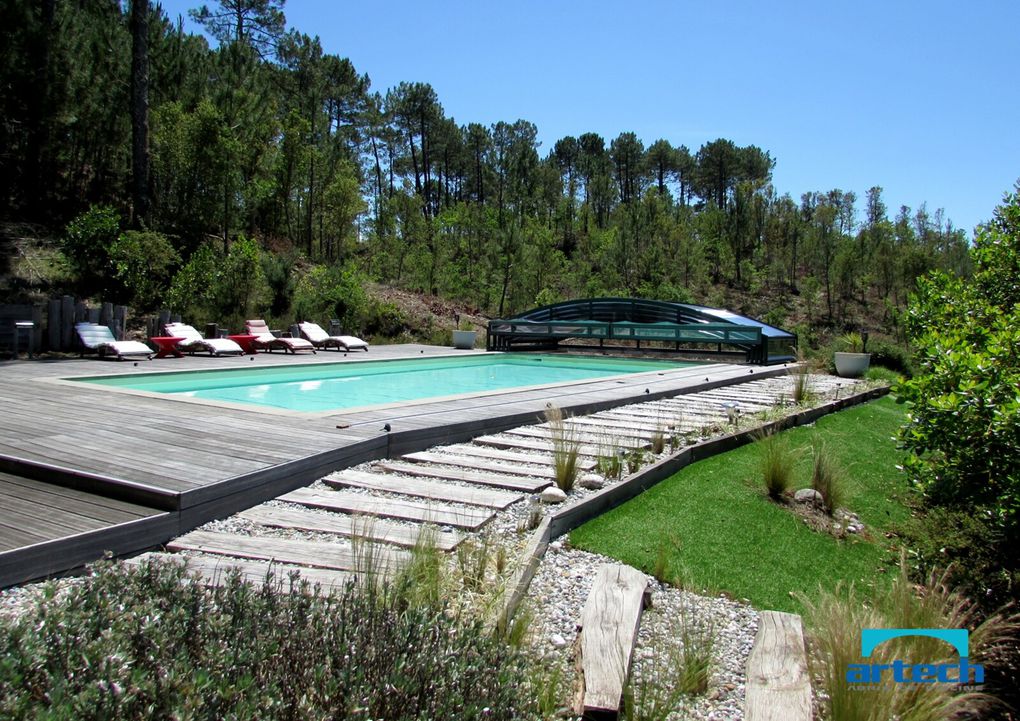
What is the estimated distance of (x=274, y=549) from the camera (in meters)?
2.92

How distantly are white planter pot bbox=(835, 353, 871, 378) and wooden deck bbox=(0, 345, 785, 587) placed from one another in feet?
18.0

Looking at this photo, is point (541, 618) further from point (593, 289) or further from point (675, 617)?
point (593, 289)

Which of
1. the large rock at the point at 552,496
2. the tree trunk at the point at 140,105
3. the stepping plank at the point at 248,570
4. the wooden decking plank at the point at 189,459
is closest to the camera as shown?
the stepping plank at the point at 248,570

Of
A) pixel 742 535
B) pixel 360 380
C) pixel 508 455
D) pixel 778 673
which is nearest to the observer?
pixel 778 673

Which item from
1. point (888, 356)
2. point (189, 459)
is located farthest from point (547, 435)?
point (888, 356)

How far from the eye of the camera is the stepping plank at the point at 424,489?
3674mm

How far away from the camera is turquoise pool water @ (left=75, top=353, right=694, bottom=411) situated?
7590mm

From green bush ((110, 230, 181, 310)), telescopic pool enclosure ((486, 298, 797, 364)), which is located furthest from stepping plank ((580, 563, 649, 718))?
green bush ((110, 230, 181, 310))

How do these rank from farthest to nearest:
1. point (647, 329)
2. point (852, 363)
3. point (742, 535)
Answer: point (647, 329) < point (852, 363) < point (742, 535)

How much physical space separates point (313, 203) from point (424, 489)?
18.1 meters

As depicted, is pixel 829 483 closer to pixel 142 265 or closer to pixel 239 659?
pixel 239 659

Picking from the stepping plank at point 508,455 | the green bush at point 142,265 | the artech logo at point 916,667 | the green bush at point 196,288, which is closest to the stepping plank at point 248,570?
the artech logo at point 916,667

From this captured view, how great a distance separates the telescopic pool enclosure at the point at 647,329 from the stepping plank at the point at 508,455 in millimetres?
8870

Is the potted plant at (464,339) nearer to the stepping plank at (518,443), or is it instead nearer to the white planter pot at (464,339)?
the white planter pot at (464,339)
